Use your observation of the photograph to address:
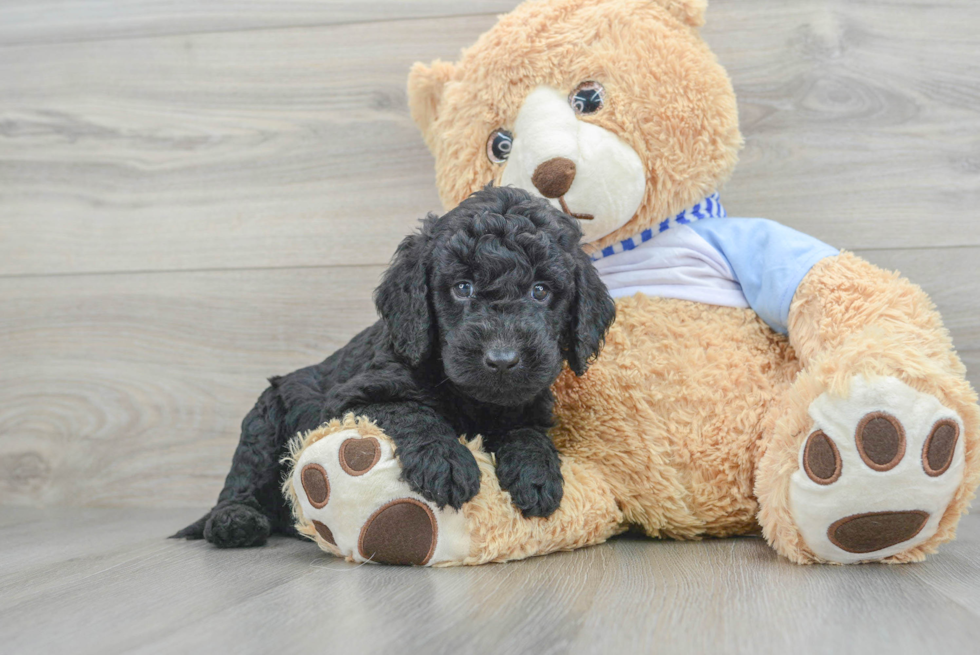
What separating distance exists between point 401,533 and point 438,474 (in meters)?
0.10

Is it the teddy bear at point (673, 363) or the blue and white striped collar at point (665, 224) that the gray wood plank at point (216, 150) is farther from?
the blue and white striped collar at point (665, 224)

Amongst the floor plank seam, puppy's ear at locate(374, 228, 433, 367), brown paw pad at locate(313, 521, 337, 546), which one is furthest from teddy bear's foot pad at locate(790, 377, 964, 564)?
the floor plank seam

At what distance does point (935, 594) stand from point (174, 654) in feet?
2.76

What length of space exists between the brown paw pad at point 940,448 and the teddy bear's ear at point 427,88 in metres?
0.98

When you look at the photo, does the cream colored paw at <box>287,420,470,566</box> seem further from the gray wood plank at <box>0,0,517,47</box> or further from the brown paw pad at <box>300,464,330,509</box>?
the gray wood plank at <box>0,0,517,47</box>

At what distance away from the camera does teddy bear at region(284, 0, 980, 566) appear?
3.39 feet

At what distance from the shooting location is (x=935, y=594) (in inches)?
37.5

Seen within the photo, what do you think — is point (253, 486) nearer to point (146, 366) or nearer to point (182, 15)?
point (146, 366)

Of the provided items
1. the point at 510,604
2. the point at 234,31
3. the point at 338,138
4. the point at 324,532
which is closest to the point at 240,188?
the point at 338,138

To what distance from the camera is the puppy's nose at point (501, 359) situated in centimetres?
101

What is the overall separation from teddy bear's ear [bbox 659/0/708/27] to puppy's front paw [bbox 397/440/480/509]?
854 mm

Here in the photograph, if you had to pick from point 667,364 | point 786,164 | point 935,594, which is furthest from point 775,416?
point 786,164

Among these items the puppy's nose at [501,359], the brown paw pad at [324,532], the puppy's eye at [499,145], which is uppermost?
the puppy's eye at [499,145]

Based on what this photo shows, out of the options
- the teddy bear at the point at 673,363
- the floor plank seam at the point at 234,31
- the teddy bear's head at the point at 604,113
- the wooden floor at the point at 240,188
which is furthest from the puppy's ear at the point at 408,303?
the floor plank seam at the point at 234,31
